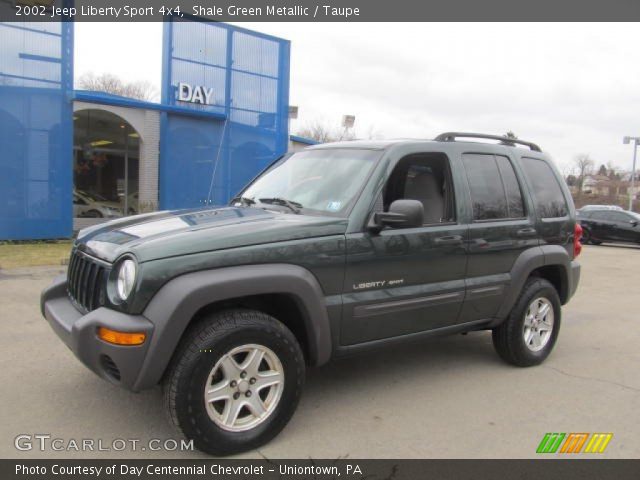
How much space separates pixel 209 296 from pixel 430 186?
2.12 m

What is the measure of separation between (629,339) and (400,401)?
3494 millimetres

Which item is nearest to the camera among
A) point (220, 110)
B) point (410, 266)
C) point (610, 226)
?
point (410, 266)

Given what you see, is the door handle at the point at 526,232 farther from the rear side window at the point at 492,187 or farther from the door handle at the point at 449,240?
the door handle at the point at 449,240

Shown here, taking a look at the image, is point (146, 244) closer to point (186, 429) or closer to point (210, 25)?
point (186, 429)

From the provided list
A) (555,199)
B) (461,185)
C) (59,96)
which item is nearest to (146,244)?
(461,185)

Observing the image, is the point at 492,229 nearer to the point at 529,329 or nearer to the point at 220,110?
the point at 529,329

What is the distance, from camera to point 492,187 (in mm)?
4531

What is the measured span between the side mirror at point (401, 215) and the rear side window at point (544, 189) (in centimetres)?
183

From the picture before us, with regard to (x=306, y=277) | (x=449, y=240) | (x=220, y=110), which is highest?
(x=220, y=110)

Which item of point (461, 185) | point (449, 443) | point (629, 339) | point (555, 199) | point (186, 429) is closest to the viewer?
point (186, 429)

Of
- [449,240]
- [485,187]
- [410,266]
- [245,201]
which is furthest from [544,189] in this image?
[245,201]

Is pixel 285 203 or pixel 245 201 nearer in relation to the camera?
pixel 285 203

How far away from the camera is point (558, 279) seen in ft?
17.0

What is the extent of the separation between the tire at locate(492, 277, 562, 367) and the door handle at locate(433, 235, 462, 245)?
101 centimetres
